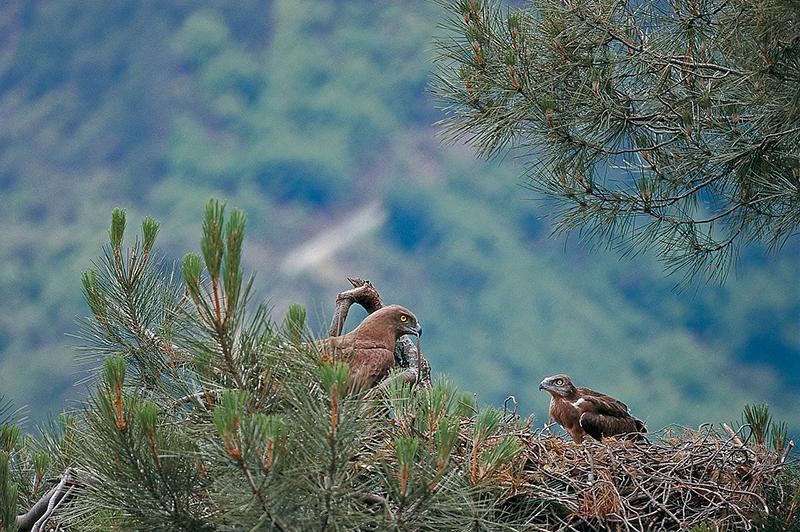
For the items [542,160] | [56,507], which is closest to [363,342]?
[56,507]

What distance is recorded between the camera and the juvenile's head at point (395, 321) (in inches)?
136

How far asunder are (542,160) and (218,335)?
7.96 feet

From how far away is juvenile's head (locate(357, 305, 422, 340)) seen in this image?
3457 mm

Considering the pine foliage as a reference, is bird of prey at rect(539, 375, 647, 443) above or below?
above

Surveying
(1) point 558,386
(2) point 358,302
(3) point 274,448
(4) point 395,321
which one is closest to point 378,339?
(4) point 395,321

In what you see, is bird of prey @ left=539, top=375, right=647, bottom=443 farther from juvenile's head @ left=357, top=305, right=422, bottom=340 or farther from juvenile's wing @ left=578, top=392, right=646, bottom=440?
juvenile's head @ left=357, top=305, right=422, bottom=340

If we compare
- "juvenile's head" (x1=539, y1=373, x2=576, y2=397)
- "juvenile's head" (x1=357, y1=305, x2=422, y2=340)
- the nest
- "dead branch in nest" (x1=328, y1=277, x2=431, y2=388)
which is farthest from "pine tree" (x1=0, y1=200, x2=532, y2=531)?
"juvenile's head" (x1=539, y1=373, x2=576, y2=397)

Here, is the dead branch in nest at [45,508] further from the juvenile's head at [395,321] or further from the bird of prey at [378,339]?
the juvenile's head at [395,321]

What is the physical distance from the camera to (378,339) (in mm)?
3396

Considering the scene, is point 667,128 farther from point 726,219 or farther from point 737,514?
point 737,514

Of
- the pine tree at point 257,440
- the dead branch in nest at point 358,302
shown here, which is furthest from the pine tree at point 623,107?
the pine tree at point 257,440

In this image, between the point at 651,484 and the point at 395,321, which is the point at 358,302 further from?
the point at 651,484

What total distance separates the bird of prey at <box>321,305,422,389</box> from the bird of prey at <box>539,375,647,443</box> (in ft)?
2.58

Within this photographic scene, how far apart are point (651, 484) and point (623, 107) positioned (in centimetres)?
168
